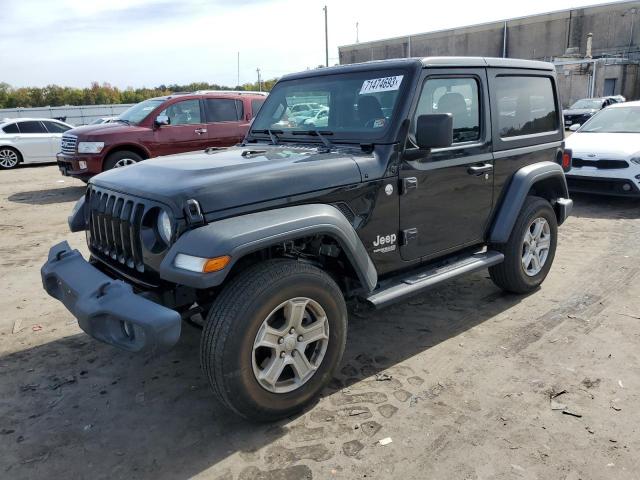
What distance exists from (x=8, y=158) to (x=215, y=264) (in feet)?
50.2

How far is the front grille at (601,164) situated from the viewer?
7789 millimetres

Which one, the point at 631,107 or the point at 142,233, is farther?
the point at 631,107

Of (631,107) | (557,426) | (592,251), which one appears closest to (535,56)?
(631,107)

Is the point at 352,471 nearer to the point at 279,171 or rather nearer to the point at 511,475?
the point at 511,475

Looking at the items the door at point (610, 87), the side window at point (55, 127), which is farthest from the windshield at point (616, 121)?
the door at point (610, 87)

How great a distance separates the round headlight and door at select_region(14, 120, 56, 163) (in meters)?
14.6

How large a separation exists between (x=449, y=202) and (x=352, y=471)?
2066 millimetres

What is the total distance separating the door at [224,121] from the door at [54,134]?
724cm

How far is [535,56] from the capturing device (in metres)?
59.0

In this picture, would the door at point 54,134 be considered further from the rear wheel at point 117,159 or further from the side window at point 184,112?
the side window at point 184,112

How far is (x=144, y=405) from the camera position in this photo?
3193 mm

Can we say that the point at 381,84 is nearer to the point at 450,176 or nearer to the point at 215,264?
the point at 450,176

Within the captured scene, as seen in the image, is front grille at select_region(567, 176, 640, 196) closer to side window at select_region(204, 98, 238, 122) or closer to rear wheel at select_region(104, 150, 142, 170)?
side window at select_region(204, 98, 238, 122)

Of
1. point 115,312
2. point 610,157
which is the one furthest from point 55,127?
point 115,312
